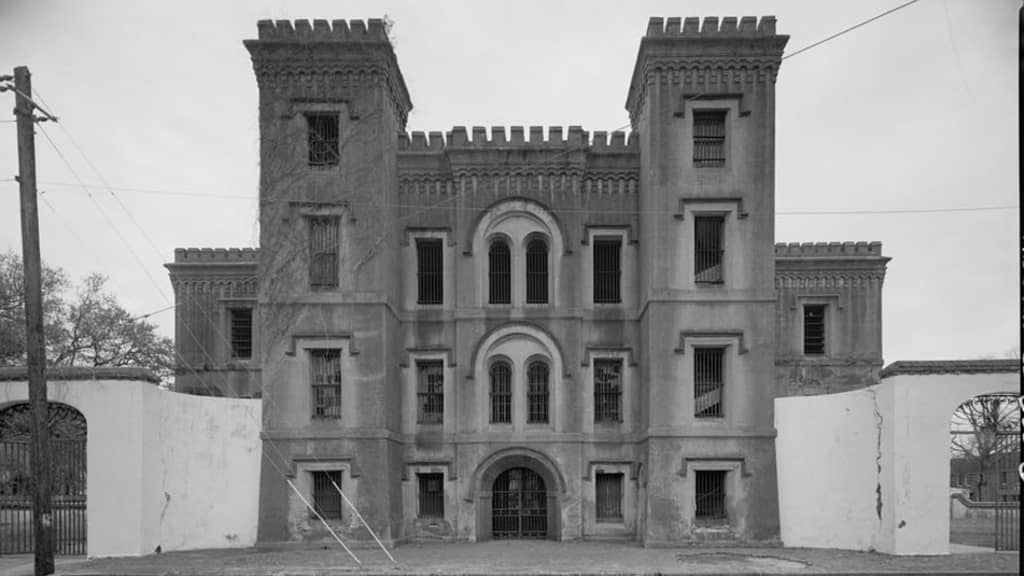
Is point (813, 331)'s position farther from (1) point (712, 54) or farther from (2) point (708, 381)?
(1) point (712, 54)

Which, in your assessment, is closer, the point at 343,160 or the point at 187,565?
the point at 187,565

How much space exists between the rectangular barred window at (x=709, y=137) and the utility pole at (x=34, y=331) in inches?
613

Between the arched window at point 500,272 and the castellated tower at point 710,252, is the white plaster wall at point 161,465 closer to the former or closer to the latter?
the arched window at point 500,272

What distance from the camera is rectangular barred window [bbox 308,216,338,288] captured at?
22.1 metres

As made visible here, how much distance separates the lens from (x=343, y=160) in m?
22.0

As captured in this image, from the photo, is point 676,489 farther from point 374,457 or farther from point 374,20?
point 374,20

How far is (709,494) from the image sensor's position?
21.6 meters

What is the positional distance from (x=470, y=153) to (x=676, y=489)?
34.7ft

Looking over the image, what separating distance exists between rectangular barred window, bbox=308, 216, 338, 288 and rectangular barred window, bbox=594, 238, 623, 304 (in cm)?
723

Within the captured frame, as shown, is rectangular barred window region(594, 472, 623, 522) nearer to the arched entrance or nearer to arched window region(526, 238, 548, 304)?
arched window region(526, 238, 548, 304)

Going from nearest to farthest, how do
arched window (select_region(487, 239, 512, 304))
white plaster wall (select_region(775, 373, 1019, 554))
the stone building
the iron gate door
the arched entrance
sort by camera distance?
white plaster wall (select_region(775, 373, 1019, 554)), the arched entrance, the stone building, the iron gate door, arched window (select_region(487, 239, 512, 304))

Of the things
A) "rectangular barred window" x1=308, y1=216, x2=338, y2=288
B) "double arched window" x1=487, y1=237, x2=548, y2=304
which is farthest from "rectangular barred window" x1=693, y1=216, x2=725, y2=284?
"rectangular barred window" x1=308, y1=216, x2=338, y2=288

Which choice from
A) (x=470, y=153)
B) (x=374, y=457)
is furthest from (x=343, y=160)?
(x=374, y=457)

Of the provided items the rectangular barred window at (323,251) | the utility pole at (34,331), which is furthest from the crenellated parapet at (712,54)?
the utility pole at (34,331)
